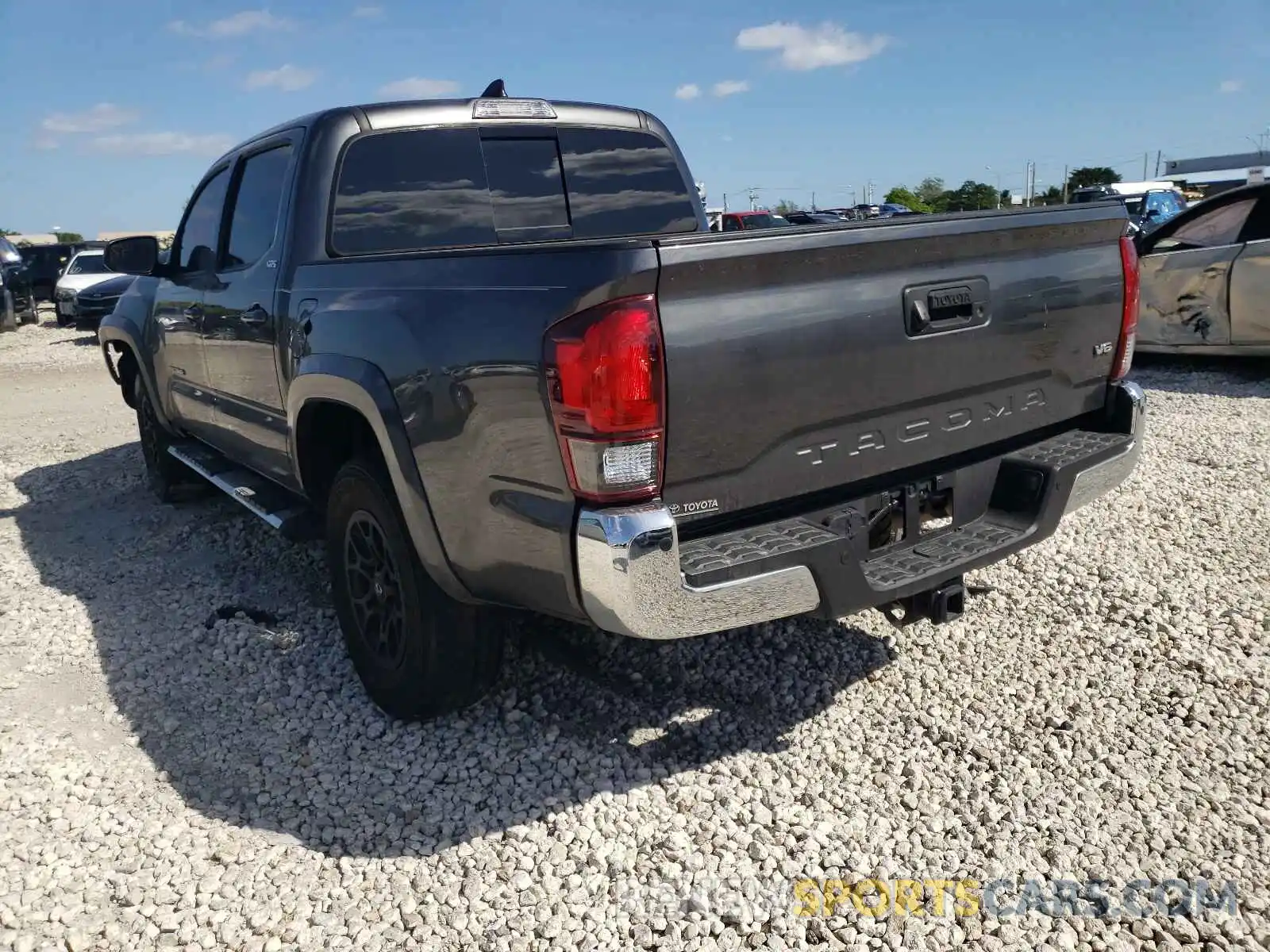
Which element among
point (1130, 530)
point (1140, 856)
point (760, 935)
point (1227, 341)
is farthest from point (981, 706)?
point (1227, 341)

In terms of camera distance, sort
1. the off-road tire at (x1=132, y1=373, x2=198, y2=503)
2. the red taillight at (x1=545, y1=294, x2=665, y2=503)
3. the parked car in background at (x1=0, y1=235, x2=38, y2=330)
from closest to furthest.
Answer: the red taillight at (x1=545, y1=294, x2=665, y2=503), the off-road tire at (x1=132, y1=373, x2=198, y2=503), the parked car in background at (x1=0, y1=235, x2=38, y2=330)

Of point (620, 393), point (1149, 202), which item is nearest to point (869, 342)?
point (620, 393)

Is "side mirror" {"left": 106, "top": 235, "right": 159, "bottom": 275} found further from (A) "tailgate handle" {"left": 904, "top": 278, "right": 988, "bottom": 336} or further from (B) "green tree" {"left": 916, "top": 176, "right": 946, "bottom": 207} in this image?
(B) "green tree" {"left": 916, "top": 176, "right": 946, "bottom": 207}

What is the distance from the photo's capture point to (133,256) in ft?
17.9

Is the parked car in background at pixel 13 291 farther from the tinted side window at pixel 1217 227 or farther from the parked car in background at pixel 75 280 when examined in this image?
the tinted side window at pixel 1217 227

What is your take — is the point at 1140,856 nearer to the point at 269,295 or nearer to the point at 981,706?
the point at 981,706

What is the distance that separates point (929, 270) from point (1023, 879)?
1673 mm

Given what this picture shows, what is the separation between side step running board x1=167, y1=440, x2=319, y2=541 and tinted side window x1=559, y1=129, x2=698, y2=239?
166cm

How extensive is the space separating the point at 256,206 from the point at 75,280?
18513mm

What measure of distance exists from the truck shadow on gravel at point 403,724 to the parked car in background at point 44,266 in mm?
22510

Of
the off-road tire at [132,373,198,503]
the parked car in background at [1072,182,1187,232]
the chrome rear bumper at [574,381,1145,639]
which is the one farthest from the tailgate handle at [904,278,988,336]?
the parked car in background at [1072,182,1187,232]

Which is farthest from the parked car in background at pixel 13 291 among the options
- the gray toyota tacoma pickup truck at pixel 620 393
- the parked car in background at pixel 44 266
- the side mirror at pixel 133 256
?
the gray toyota tacoma pickup truck at pixel 620 393

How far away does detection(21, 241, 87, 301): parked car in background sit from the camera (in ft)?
Answer: 77.3

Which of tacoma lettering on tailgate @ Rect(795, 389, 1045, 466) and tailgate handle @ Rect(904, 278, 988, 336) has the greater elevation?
tailgate handle @ Rect(904, 278, 988, 336)
